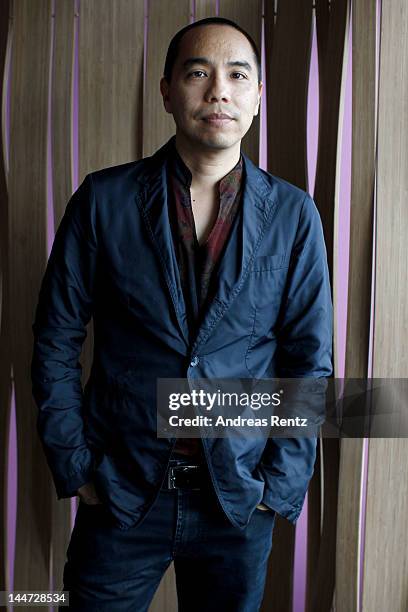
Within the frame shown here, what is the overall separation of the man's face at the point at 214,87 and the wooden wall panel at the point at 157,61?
1.51ft

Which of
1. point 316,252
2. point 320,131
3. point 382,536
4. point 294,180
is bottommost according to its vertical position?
point 382,536

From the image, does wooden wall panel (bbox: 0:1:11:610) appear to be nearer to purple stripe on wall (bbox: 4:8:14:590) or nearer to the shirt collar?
purple stripe on wall (bbox: 4:8:14:590)

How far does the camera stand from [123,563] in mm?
1707

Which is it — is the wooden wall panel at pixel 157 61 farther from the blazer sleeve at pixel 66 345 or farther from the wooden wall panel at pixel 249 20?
the blazer sleeve at pixel 66 345

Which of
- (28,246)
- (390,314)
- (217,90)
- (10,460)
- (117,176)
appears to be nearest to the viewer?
(217,90)

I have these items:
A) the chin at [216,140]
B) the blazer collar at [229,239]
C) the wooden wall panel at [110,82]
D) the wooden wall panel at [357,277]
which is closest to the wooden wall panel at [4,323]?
the wooden wall panel at [110,82]

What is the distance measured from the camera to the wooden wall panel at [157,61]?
2152mm

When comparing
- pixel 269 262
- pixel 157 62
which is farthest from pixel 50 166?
pixel 269 262

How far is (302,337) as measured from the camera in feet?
5.86

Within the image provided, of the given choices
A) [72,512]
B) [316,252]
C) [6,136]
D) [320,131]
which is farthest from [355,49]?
[72,512]

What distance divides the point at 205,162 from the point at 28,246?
754 millimetres

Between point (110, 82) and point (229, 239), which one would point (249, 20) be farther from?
point (229, 239)

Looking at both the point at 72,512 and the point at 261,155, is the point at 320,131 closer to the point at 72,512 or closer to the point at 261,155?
the point at 261,155

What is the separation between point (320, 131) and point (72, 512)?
1.47m
